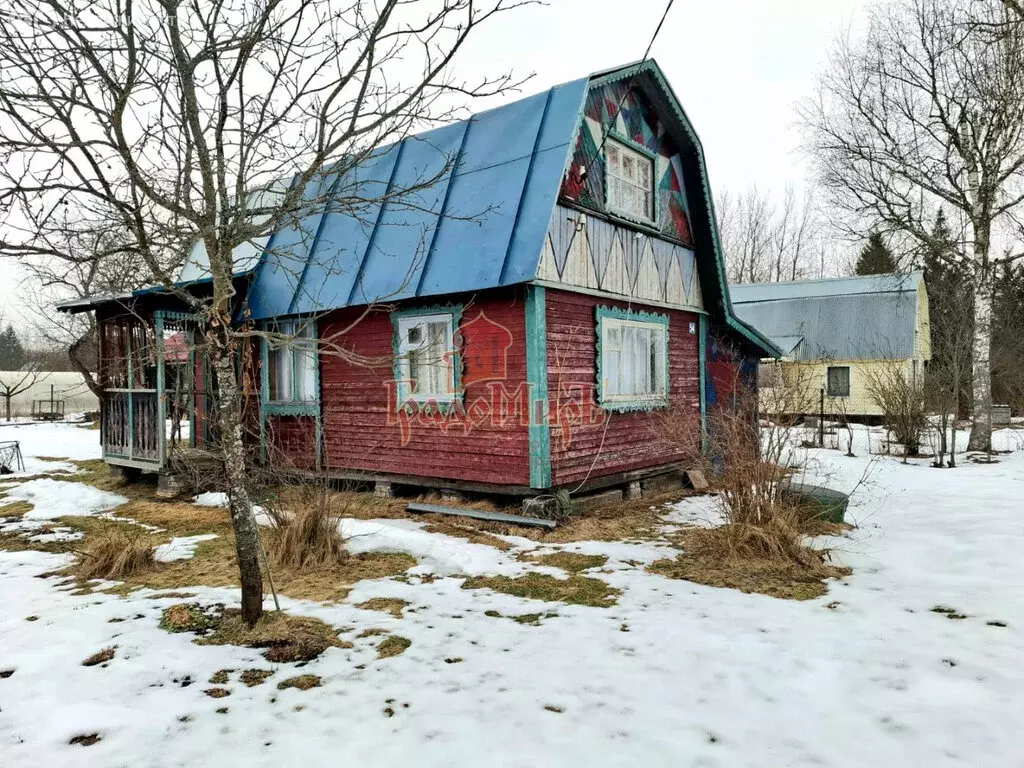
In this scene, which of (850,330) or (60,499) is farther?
(850,330)

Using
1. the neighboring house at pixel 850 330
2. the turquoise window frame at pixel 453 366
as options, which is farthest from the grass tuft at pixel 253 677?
the neighboring house at pixel 850 330

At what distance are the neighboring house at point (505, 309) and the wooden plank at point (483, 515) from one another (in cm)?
43

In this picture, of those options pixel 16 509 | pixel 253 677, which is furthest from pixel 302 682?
pixel 16 509

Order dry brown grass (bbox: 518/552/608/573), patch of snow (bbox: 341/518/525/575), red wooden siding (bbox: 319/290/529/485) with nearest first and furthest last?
patch of snow (bbox: 341/518/525/575) → dry brown grass (bbox: 518/552/608/573) → red wooden siding (bbox: 319/290/529/485)

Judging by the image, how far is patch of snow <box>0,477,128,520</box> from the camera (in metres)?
9.08

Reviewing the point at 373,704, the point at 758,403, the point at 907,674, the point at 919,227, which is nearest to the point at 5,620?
the point at 373,704

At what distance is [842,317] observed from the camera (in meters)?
26.4

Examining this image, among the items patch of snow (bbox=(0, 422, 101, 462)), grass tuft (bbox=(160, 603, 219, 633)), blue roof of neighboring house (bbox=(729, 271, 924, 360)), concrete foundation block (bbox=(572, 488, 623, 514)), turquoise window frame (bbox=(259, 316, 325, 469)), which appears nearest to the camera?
grass tuft (bbox=(160, 603, 219, 633))

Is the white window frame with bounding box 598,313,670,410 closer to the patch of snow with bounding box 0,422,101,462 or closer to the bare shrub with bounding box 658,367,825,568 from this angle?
the bare shrub with bounding box 658,367,825,568

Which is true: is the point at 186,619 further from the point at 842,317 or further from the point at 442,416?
the point at 842,317

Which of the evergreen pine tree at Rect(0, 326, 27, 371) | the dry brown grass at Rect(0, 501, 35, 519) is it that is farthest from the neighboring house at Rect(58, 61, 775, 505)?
the evergreen pine tree at Rect(0, 326, 27, 371)

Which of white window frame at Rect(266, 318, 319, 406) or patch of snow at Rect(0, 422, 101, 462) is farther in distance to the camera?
patch of snow at Rect(0, 422, 101, 462)

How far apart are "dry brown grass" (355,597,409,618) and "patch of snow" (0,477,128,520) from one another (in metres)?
6.15

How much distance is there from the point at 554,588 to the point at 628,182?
6505 millimetres
